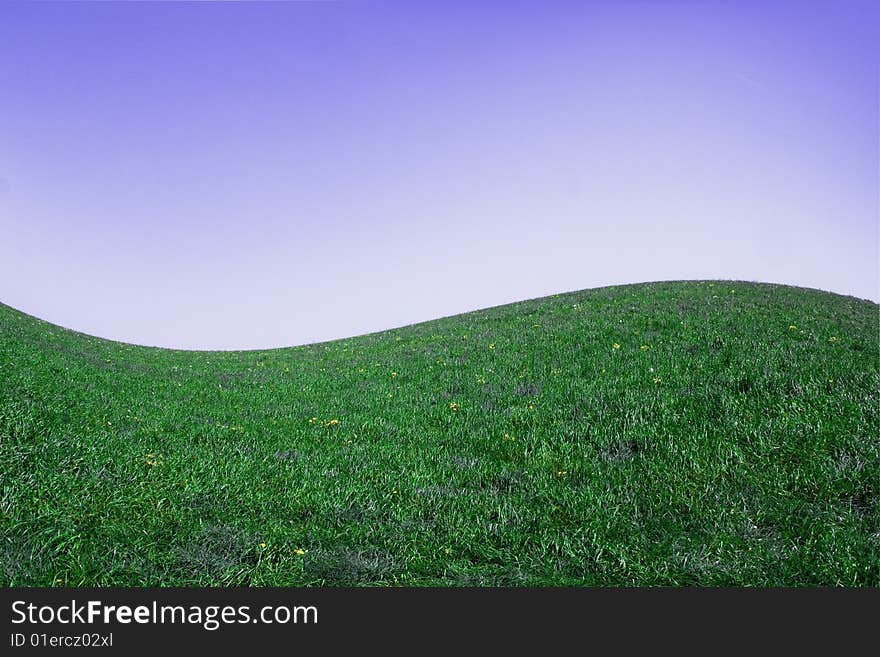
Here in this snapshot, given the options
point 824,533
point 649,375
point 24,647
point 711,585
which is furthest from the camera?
point 649,375

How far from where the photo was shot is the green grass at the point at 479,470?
210 inches

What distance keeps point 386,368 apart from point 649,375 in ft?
23.3

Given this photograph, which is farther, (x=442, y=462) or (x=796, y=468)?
(x=442, y=462)

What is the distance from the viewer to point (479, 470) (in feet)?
25.7

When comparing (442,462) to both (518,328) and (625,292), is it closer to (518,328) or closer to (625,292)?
(518,328)

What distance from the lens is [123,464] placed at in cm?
711

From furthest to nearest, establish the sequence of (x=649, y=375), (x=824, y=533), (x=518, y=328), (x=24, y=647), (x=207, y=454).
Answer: (x=518, y=328) → (x=649, y=375) → (x=207, y=454) → (x=824, y=533) → (x=24, y=647)

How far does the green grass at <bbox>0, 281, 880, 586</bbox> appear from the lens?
5328 millimetres

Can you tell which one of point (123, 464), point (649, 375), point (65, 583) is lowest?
point (65, 583)

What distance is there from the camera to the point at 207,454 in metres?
8.12

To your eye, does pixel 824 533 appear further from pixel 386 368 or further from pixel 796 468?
pixel 386 368

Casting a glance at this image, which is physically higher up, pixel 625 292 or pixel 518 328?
pixel 625 292

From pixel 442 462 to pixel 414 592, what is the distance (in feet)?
10.8

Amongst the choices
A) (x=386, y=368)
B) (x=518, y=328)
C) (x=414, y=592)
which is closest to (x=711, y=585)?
(x=414, y=592)
